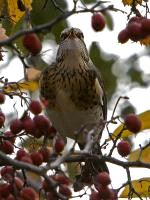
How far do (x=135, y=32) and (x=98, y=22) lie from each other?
18cm

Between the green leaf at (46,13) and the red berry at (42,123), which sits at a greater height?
the green leaf at (46,13)

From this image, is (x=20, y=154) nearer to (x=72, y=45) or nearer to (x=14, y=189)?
(x=14, y=189)

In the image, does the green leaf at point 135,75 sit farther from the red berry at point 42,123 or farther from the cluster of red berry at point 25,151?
the red berry at point 42,123

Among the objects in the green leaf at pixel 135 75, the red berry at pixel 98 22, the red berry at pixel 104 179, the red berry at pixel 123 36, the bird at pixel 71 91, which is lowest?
the red berry at pixel 104 179

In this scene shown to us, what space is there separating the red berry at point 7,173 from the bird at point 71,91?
5.51 feet

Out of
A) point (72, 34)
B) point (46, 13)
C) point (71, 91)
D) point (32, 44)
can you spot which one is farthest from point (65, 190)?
point (72, 34)

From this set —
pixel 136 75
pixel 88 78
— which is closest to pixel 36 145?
pixel 88 78

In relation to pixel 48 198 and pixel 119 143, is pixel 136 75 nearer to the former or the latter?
pixel 119 143

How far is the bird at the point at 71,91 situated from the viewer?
15.1ft

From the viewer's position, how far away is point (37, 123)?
9.11ft

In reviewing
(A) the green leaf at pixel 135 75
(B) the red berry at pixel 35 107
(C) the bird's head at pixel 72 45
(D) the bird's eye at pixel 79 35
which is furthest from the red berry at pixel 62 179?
(A) the green leaf at pixel 135 75

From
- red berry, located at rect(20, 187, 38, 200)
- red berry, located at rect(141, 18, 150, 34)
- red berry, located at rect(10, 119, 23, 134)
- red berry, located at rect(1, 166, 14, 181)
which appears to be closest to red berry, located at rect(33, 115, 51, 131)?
red berry, located at rect(10, 119, 23, 134)

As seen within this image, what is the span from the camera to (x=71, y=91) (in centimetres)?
463

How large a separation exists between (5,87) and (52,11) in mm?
1022
